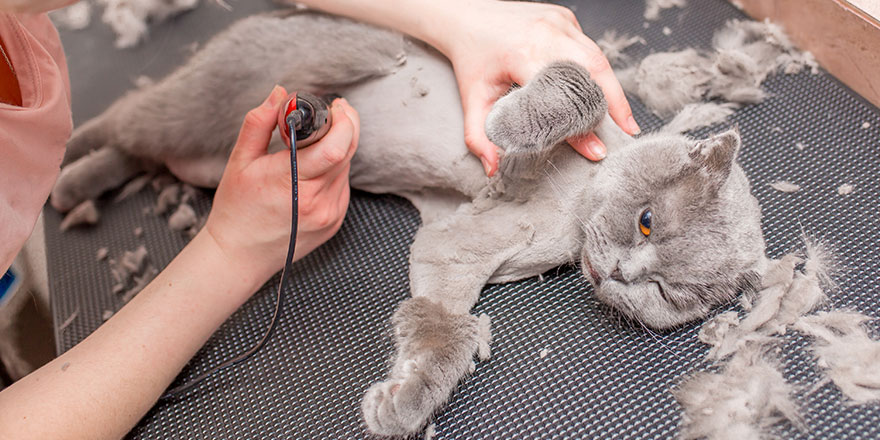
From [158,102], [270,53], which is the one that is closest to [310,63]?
[270,53]

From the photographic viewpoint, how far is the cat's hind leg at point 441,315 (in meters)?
0.83

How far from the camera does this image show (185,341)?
0.92 meters

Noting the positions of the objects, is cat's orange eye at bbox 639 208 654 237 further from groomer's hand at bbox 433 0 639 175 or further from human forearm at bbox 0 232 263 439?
human forearm at bbox 0 232 263 439

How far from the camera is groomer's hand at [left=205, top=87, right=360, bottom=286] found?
892 millimetres

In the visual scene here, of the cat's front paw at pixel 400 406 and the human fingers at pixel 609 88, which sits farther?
the human fingers at pixel 609 88

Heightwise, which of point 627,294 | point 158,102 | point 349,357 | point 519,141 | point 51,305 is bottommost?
point 51,305

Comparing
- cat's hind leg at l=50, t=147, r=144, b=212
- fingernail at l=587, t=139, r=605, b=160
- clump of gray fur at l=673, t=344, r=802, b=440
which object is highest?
fingernail at l=587, t=139, r=605, b=160

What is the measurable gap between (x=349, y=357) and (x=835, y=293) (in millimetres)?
775

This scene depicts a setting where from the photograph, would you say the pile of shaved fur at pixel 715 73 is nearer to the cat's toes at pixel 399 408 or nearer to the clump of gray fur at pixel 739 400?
the clump of gray fur at pixel 739 400

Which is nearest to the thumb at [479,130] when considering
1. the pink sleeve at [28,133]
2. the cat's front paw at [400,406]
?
the cat's front paw at [400,406]

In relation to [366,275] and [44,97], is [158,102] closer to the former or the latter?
[44,97]

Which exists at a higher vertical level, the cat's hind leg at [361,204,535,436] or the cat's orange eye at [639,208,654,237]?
the cat's orange eye at [639,208,654,237]

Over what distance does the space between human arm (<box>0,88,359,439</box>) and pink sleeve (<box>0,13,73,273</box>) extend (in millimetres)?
181

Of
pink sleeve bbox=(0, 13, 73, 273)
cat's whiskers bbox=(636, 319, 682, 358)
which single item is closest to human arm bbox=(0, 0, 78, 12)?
pink sleeve bbox=(0, 13, 73, 273)
